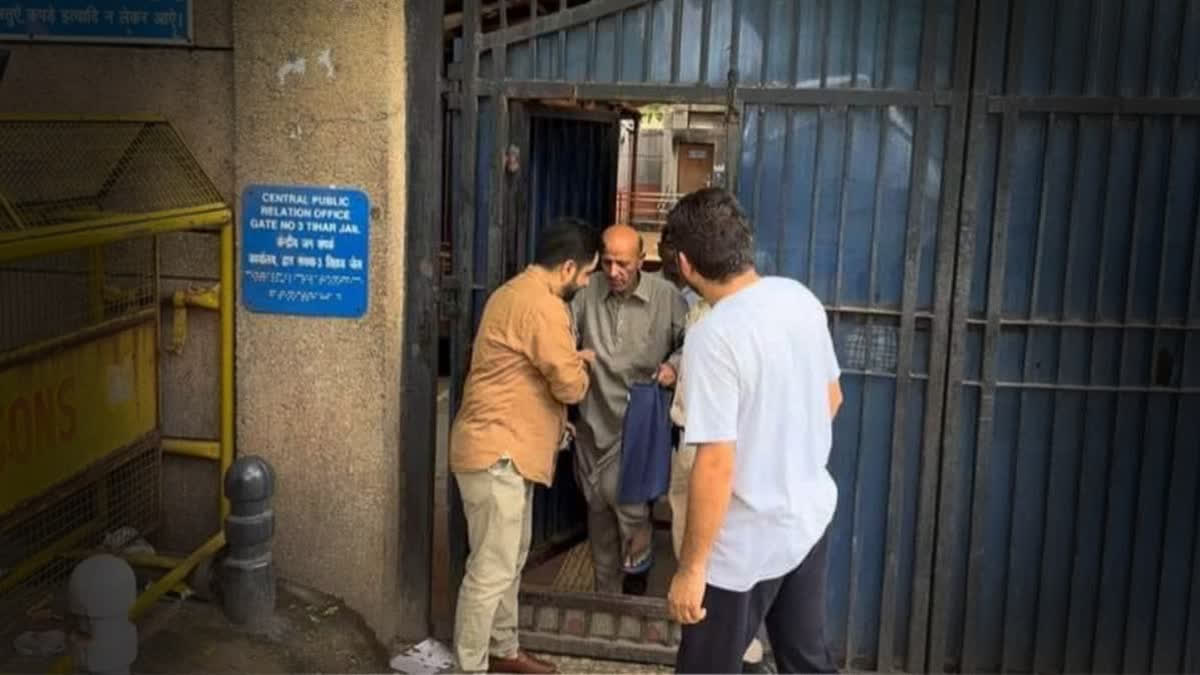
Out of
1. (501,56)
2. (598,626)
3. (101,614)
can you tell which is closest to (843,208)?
(501,56)

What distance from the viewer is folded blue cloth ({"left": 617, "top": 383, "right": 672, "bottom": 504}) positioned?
431 cm

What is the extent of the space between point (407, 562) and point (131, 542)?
1144mm

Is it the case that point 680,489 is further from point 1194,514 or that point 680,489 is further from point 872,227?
point 1194,514

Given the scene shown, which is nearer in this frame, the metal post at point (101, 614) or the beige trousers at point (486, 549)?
the metal post at point (101, 614)

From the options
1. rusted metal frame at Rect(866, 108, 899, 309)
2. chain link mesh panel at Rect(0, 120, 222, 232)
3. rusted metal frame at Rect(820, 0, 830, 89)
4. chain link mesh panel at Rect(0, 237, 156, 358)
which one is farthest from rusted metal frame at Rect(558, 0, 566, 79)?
chain link mesh panel at Rect(0, 237, 156, 358)

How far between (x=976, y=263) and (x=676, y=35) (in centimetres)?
148

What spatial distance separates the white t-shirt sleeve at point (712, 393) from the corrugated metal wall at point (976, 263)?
1.52 m

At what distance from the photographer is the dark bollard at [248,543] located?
4395mm

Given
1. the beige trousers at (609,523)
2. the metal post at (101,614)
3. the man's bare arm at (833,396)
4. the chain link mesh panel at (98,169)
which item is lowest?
the beige trousers at (609,523)

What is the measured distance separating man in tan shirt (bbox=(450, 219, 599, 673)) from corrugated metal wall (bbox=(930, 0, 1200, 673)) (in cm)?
155

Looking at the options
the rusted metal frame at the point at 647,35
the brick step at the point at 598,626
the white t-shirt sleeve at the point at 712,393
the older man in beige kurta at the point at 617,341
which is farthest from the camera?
the older man in beige kurta at the point at 617,341

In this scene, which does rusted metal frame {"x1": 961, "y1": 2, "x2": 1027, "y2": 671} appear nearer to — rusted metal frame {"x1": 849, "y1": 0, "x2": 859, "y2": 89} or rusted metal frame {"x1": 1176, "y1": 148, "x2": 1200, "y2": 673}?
rusted metal frame {"x1": 849, "y1": 0, "x2": 859, "y2": 89}

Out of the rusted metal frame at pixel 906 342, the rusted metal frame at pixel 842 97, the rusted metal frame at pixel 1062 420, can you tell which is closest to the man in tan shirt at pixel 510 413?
the rusted metal frame at pixel 842 97

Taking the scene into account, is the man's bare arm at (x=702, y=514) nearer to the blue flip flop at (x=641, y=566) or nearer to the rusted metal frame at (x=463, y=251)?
the rusted metal frame at (x=463, y=251)
